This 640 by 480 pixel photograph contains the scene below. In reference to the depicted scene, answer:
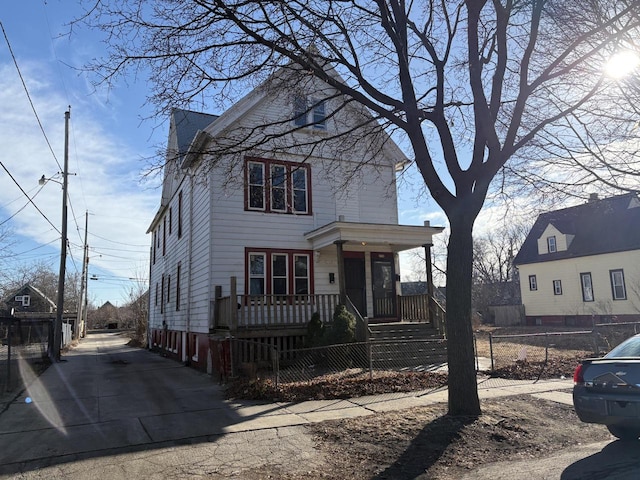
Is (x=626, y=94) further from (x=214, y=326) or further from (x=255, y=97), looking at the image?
(x=214, y=326)

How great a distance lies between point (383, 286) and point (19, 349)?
11.4 meters

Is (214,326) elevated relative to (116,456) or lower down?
→ elevated

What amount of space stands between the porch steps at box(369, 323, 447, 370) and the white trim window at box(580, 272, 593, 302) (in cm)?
2067

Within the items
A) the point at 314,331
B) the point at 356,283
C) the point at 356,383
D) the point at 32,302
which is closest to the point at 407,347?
the point at 314,331

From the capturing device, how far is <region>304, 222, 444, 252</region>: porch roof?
14.6m

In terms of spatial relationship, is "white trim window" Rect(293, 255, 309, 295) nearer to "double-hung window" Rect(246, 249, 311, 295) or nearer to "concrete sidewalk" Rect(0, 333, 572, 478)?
"double-hung window" Rect(246, 249, 311, 295)

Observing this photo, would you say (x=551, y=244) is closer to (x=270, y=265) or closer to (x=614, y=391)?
(x=270, y=265)

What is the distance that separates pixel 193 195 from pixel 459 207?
12.0 m

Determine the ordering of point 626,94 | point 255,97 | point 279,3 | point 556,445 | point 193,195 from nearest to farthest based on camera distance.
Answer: point 556,445
point 279,3
point 626,94
point 255,97
point 193,195

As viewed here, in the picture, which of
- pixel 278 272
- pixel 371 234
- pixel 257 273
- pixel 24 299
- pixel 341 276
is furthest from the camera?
pixel 24 299

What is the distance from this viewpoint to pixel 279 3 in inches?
308

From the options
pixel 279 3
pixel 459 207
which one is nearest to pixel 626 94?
pixel 459 207

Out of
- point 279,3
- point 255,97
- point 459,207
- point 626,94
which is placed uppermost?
point 255,97

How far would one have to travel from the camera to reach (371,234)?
1509 centimetres
